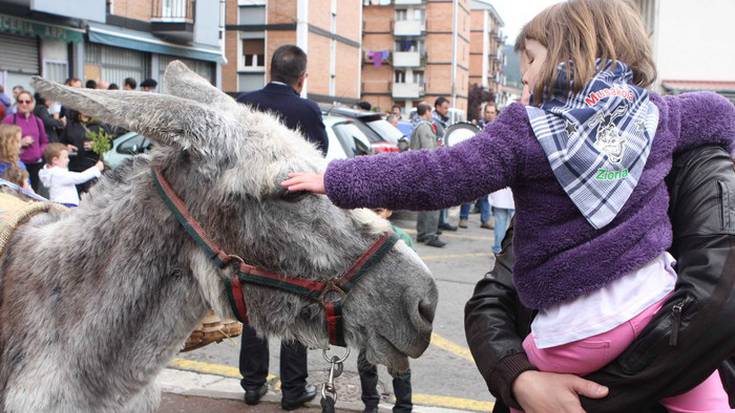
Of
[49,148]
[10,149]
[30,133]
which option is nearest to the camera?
[10,149]

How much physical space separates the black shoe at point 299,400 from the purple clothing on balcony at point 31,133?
660 cm

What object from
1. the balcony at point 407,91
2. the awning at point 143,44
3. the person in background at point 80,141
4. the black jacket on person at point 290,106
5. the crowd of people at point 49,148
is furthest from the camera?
the balcony at point 407,91

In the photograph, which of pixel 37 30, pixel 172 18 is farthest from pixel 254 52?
pixel 37 30

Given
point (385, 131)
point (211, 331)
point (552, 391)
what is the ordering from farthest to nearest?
point (385, 131) → point (211, 331) → point (552, 391)

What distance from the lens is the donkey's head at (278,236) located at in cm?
213

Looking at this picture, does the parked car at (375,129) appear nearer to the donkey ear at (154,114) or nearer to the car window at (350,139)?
the car window at (350,139)

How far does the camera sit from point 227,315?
7.34 feet

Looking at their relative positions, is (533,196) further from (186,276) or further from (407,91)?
(407,91)

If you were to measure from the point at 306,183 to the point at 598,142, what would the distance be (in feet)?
2.73

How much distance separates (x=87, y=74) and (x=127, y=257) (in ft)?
69.5

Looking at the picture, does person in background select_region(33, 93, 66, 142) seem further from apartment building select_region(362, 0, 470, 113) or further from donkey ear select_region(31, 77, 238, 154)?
apartment building select_region(362, 0, 470, 113)

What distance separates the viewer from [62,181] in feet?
23.3

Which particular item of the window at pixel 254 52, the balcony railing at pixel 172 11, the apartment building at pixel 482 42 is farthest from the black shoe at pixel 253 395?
the apartment building at pixel 482 42

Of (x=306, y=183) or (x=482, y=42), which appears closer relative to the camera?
(x=306, y=183)
